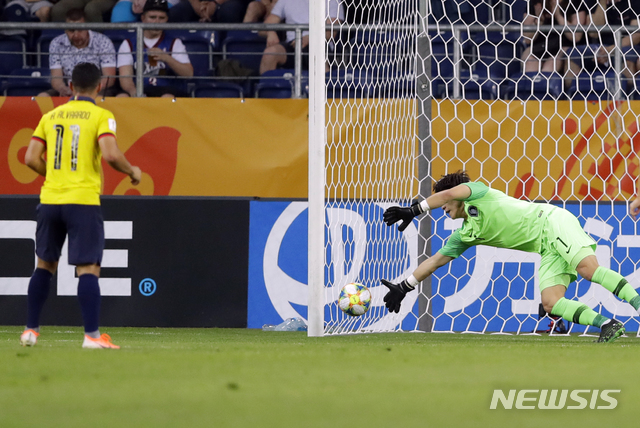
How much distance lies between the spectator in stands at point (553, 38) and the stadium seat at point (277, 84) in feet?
7.35

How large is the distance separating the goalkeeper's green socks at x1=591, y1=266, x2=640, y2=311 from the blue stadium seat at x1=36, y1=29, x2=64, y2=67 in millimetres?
6240

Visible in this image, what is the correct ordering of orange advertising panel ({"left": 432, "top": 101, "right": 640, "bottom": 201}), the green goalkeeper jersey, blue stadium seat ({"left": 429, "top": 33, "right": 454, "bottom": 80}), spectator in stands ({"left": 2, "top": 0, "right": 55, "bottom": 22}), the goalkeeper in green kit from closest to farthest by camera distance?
the goalkeeper in green kit < the green goalkeeper jersey < orange advertising panel ({"left": 432, "top": 101, "right": 640, "bottom": 201}) < blue stadium seat ({"left": 429, "top": 33, "right": 454, "bottom": 80}) < spectator in stands ({"left": 2, "top": 0, "right": 55, "bottom": 22})

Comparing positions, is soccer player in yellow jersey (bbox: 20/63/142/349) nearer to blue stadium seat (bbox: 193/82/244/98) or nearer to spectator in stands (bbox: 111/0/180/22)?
blue stadium seat (bbox: 193/82/244/98)

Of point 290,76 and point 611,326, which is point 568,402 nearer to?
point 611,326

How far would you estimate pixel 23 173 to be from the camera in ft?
27.2

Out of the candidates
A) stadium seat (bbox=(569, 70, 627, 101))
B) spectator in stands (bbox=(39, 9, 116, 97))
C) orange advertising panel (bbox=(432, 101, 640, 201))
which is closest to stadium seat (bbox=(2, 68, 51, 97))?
spectator in stands (bbox=(39, 9, 116, 97))

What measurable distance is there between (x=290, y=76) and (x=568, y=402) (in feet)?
21.4

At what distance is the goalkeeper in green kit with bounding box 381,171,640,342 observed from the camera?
18.9ft

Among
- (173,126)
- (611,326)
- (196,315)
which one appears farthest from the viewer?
(173,126)

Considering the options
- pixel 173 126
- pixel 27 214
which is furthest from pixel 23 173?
pixel 173 126

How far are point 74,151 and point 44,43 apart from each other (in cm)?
515

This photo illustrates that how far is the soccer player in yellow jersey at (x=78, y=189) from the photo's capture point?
15.3ft

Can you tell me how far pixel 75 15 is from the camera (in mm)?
9461

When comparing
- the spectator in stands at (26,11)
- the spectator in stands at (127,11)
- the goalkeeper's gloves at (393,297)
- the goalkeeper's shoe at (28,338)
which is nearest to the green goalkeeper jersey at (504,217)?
the goalkeeper's gloves at (393,297)
